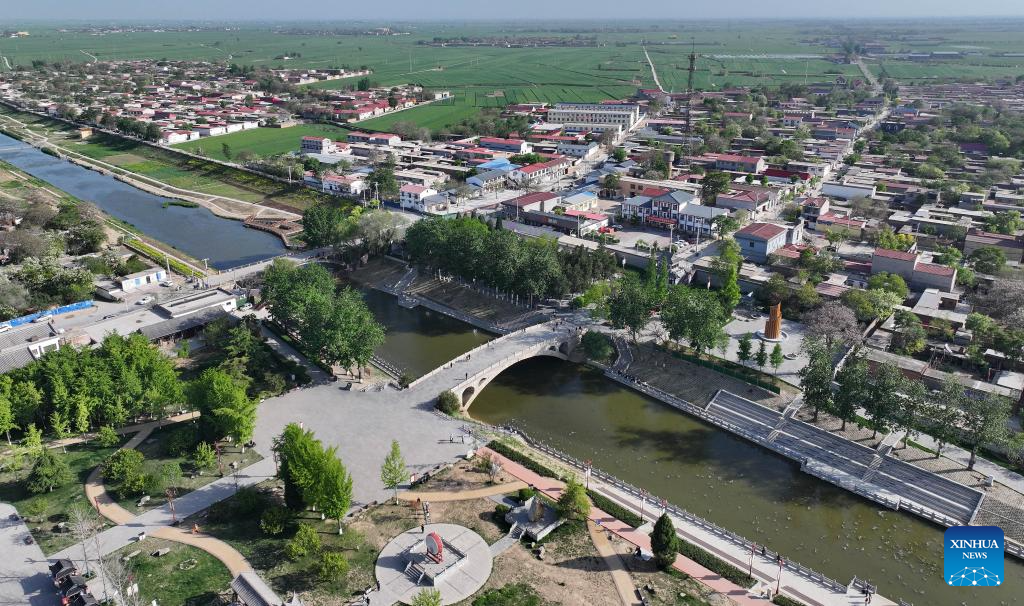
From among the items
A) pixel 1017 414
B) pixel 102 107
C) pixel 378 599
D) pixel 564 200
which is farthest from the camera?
pixel 102 107

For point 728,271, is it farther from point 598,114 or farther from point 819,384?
point 598,114

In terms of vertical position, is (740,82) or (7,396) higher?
(740,82)

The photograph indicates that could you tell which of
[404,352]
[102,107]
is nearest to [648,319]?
[404,352]

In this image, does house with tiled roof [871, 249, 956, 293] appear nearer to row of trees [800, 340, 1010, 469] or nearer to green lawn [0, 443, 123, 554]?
row of trees [800, 340, 1010, 469]

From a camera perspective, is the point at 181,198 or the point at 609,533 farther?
the point at 181,198

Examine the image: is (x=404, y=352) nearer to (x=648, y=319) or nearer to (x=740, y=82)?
(x=648, y=319)

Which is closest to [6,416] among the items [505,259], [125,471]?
[125,471]

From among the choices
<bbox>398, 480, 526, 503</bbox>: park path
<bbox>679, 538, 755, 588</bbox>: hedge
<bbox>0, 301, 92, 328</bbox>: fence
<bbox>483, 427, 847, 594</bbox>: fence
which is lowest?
<bbox>483, 427, 847, 594</bbox>: fence

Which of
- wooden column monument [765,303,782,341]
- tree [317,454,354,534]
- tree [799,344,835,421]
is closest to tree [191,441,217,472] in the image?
tree [317,454,354,534]
